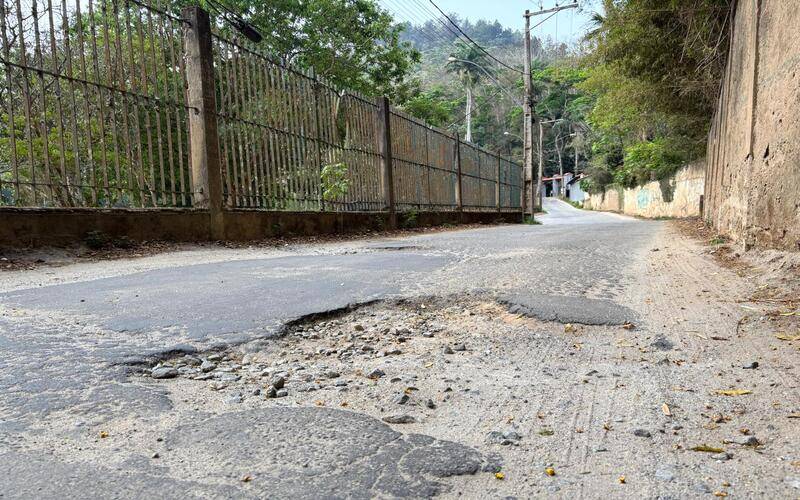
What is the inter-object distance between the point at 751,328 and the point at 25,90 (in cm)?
571

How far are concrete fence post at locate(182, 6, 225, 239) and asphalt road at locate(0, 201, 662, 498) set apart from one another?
91.5 inches

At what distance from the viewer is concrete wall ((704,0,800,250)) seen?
11.1 ft

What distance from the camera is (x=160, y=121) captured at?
6023mm

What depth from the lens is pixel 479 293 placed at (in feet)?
9.78

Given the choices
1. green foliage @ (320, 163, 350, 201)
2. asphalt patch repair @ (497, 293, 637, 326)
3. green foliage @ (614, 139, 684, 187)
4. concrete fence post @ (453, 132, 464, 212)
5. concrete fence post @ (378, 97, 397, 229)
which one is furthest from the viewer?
green foliage @ (614, 139, 684, 187)

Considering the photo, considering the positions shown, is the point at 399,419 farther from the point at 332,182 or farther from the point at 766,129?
the point at 332,182

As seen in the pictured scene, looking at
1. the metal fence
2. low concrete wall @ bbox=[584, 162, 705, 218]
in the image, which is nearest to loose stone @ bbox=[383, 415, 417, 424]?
the metal fence

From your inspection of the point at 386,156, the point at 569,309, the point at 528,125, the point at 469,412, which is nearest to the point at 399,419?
the point at 469,412

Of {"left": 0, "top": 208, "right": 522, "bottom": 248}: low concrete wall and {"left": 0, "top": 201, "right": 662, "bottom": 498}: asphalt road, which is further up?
{"left": 0, "top": 208, "right": 522, "bottom": 248}: low concrete wall

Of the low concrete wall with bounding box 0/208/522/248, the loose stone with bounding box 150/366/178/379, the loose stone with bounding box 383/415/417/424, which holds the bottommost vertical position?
the loose stone with bounding box 383/415/417/424

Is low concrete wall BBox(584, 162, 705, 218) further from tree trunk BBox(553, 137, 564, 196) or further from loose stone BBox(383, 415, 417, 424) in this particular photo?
tree trunk BBox(553, 137, 564, 196)

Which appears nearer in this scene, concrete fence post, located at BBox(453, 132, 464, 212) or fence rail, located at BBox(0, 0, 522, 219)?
fence rail, located at BBox(0, 0, 522, 219)

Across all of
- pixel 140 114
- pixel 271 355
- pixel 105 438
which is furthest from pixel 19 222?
pixel 105 438

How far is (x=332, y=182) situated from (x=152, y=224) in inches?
128
